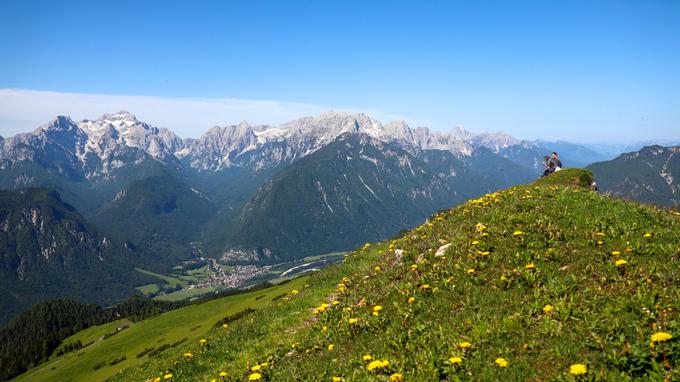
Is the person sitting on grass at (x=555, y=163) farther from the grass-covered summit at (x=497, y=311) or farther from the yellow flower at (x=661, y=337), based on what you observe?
the yellow flower at (x=661, y=337)

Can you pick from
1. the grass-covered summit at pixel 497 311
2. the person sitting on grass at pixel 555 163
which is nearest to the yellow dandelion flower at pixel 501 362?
the grass-covered summit at pixel 497 311

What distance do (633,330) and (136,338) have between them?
236ft

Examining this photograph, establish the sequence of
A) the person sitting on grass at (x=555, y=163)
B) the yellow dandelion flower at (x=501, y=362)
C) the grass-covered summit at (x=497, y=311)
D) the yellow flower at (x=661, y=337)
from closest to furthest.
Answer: the yellow flower at (x=661, y=337)
the yellow dandelion flower at (x=501, y=362)
the grass-covered summit at (x=497, y=311)
the person sitting on grass at (x=555, y=163)

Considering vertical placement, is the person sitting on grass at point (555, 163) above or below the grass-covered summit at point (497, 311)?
above

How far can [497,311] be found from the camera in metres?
13.7

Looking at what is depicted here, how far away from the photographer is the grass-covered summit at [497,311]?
1064 cm

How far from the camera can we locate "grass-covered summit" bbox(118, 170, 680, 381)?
34.9 ft

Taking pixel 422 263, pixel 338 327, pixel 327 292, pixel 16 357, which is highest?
pixel 422 263

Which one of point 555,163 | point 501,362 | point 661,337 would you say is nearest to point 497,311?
point 501,362

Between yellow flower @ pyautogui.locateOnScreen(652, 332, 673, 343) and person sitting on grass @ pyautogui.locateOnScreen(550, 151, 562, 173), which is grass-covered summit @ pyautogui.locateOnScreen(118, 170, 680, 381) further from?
person sitting on grass @ pyautogui.locateOnScreen(550, 151, 562, 173)

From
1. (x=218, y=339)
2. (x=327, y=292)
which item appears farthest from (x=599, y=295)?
(x=218, y=339)

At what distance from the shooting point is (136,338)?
6625 centimetres

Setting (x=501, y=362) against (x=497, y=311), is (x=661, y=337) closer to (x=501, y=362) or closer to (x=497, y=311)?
(x=501, y=362)

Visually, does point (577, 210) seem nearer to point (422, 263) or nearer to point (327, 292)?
point (422, 263)
